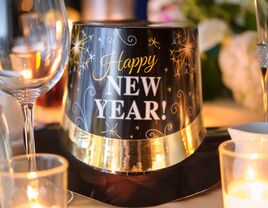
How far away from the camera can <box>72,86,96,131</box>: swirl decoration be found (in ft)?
1.78

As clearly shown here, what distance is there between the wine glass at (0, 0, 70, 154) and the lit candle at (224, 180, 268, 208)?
198mm

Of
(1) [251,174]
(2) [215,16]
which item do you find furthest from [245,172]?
(2) [215,16]

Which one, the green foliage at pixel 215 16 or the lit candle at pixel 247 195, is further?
the green foliage at pixel 215 16

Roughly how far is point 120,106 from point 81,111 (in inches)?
2.0

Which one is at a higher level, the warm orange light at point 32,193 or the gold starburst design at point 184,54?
the gold starburst design at point 184,54

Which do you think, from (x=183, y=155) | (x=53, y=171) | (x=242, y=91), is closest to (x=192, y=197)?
(x=183, y=155)

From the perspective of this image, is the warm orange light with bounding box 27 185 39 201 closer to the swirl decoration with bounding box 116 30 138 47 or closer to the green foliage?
the swirl decoration with bounding box 116 30 138 47

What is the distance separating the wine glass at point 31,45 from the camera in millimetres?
482

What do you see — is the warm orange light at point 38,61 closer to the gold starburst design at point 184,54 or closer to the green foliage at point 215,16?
the gold starburst design at point 184,54

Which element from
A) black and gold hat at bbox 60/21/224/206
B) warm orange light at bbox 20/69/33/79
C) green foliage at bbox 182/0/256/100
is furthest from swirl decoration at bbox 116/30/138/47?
green foliage at bbox 182/0/256/100

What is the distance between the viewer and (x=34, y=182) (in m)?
0.39

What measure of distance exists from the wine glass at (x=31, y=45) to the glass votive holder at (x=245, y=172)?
19 cm

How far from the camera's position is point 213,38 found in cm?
102

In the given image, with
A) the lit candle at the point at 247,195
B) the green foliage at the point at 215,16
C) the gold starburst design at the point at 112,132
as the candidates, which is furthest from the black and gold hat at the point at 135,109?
the green foliage at the point at 215,16
